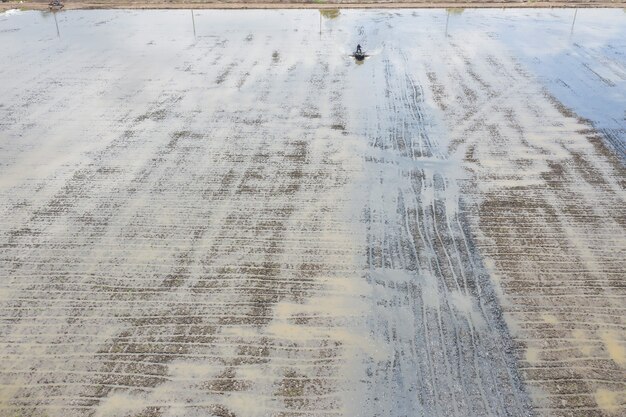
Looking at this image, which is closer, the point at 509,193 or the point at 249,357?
the point at 249,357

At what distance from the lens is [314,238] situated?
8.08 m

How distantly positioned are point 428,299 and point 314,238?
211 centimetres

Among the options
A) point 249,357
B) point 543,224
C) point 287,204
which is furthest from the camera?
point 287,204

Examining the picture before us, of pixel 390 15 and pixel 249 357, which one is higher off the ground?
pixel 390 15

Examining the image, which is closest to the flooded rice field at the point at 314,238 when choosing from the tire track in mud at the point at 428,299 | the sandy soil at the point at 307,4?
the tire track in mud at the point at 428,299

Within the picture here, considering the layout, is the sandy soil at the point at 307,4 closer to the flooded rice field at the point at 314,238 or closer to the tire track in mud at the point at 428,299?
the flooded rice field at the point at 314,238

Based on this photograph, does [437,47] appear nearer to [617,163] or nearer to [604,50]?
[604,50]

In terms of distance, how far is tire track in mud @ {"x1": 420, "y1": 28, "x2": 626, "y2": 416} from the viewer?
5.89m

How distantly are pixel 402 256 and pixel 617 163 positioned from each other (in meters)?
5.47

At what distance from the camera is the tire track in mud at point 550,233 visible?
5.89 m

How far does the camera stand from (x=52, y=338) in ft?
20.9

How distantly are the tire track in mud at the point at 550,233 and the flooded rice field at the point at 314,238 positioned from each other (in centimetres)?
4

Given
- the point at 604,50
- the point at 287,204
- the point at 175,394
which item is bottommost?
the point at 175,394

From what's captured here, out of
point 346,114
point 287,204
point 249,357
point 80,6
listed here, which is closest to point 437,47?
point 346,114
